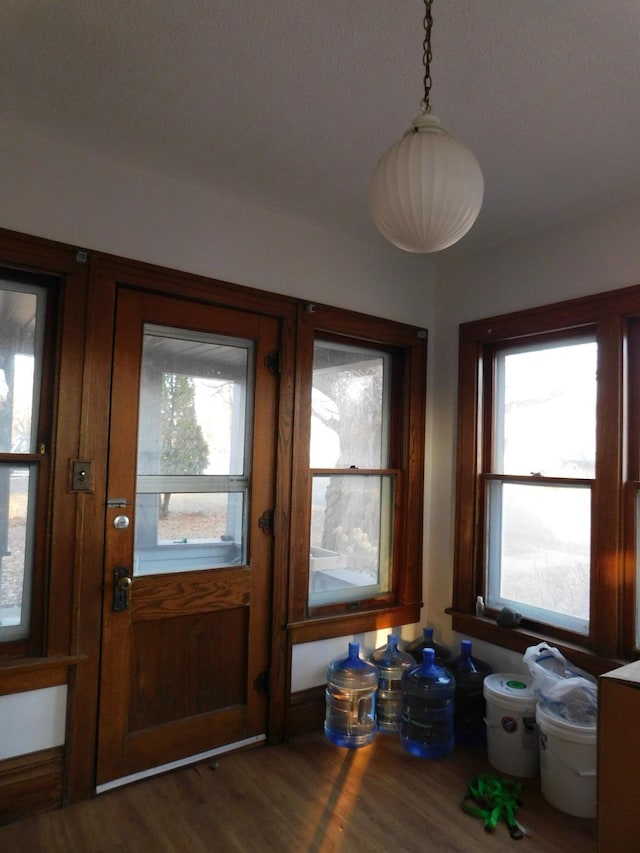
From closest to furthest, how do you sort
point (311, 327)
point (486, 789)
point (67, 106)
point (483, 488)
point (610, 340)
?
point (67, 106)
point (486, 789)
point (610, 340)
point (311, 327)
point (483, 488)

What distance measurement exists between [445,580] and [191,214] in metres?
2.40

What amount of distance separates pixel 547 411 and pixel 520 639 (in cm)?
116

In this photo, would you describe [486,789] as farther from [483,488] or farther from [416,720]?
[483,488]

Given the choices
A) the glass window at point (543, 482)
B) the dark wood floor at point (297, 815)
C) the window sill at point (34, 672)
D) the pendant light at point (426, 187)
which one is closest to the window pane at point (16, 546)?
the window sill at point (34, 672)

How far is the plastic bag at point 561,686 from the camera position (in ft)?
7.53

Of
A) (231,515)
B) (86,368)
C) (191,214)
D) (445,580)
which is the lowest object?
(445,580)

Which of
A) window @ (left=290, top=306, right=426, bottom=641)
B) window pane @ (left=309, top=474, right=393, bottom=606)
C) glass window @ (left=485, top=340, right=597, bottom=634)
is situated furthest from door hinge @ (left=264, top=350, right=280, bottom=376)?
glass window @ (left=485, top=340, right=597, bottom=634)

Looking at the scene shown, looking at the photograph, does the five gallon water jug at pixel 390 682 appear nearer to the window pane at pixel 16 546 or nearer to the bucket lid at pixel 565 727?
the bucket lid at pixel 565 727

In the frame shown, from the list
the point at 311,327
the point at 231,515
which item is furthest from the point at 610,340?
the point at 231,515

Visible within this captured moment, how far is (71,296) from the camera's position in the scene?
7.39 feet

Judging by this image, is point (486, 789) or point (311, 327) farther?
point (311, 327)

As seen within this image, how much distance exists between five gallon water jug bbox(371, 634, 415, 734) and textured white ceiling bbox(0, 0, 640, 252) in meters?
2.37

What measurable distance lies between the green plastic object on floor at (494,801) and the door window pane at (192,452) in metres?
1.40

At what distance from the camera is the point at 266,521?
275 centimetres
